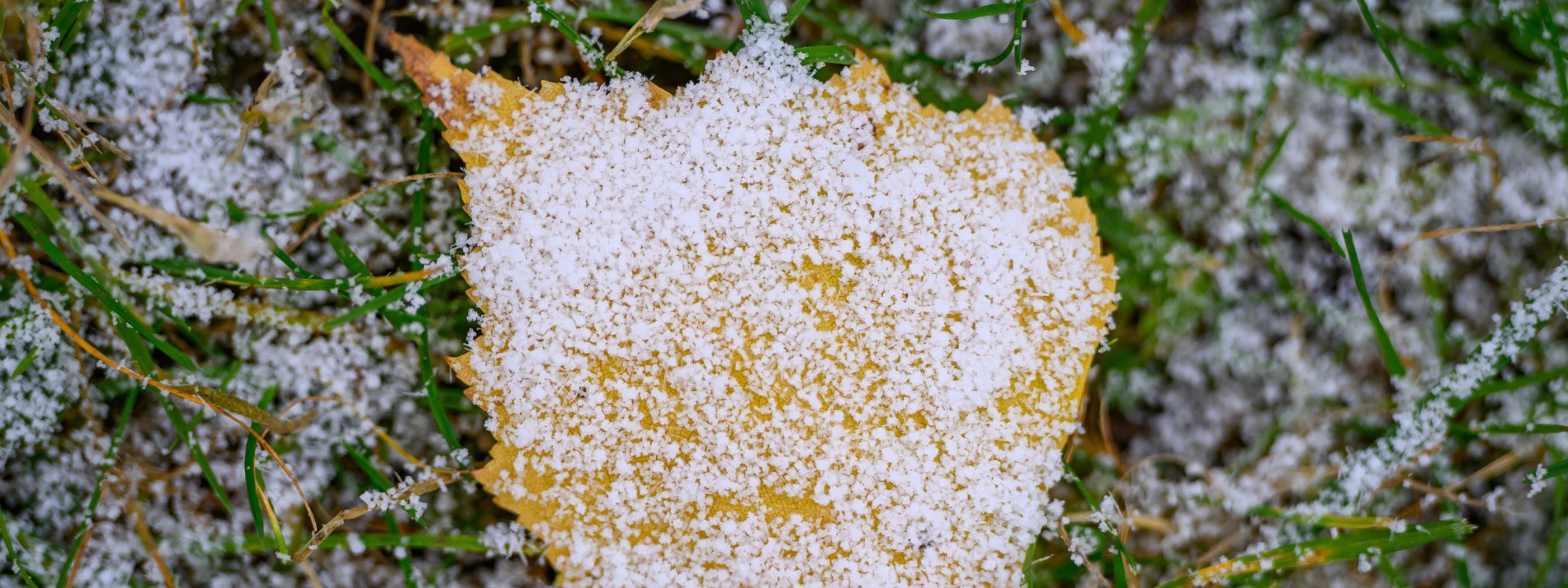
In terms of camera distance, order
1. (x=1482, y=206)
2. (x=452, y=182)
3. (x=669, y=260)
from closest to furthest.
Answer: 1. (x=669, y=260)
2. (x=452, y=182)
3. (x=1482, y=206)

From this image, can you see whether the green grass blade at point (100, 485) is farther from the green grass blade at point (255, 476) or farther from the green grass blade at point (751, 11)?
the green grass blade at point (751, 11)


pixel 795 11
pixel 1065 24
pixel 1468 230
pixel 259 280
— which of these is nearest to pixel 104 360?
pixel 259 280

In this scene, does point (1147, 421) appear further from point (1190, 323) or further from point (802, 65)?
point (802, 65)

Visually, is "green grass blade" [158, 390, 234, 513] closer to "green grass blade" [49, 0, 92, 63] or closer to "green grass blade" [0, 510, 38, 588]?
"green grass blade" [0, 510, 38, 588]

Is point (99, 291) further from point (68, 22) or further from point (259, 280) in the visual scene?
point (68, 22)

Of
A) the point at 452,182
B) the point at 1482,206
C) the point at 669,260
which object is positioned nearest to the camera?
the point at 669,260

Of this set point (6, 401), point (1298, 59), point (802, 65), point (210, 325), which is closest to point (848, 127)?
point (802, 65)

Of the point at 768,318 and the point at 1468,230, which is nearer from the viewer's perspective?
the point at 768,318
